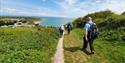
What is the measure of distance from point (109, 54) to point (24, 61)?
685cm

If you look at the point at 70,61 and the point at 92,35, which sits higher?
the point at 92,35

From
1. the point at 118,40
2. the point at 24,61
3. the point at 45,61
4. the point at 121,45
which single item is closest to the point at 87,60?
the point at 45,61

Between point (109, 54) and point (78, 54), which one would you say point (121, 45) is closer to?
point (109, 54)

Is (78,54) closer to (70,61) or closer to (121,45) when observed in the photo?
(70,61)

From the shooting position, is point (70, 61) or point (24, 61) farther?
point (70, 61)

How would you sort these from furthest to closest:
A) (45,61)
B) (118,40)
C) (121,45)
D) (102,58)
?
(118,40), (121,45), (102,58), (45,61)

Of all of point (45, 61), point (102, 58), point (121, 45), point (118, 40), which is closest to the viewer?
point (45, 61)

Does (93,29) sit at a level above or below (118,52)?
above

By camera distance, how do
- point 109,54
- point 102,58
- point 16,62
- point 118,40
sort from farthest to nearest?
point 118,40
point 109,54
point 102,58
point 16,62

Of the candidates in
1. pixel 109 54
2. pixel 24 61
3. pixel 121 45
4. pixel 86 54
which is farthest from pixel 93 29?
pixel 121 45

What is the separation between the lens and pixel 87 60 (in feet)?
49.4

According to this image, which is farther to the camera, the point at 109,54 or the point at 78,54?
the point at 109,54

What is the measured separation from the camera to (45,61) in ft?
45.7

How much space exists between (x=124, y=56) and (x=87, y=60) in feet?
10.6
